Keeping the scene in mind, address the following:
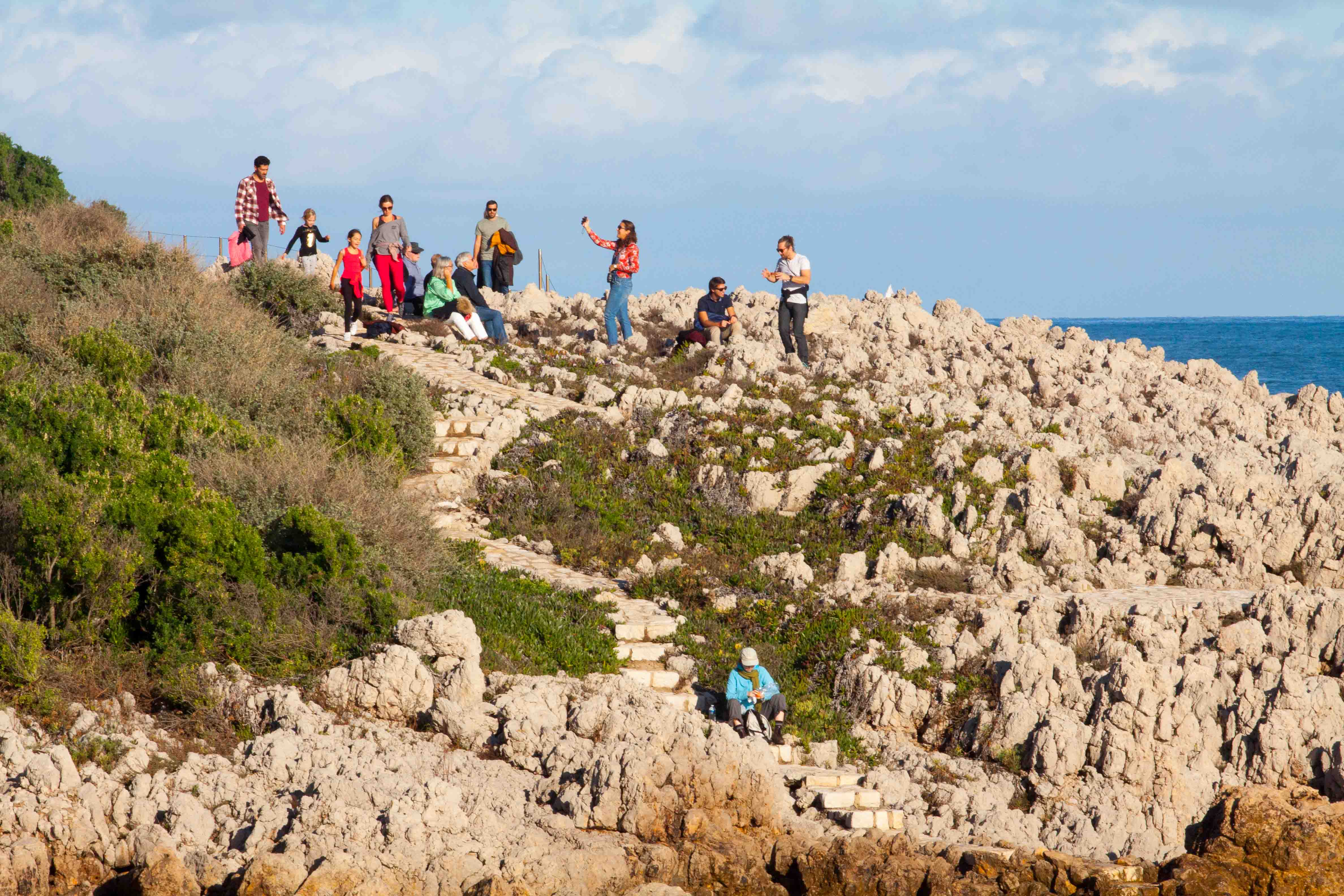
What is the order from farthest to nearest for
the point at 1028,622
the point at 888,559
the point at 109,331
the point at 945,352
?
the point at 945,352 < the point at 109,331 < the point at 888,559 < the point at 1028,622

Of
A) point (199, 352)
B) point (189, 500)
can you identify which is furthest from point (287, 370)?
point (189, 500)

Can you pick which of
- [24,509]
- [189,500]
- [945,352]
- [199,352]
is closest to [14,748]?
[24,509]

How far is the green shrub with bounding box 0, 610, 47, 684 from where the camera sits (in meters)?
8.54

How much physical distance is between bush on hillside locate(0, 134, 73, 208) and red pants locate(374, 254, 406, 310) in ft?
77.2

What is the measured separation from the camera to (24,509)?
9070mm

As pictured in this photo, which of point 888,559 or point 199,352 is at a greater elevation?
point 199,352

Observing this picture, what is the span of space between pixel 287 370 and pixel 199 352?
927mm

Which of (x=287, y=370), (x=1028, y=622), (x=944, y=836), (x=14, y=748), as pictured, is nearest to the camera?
(x=14, y=748)

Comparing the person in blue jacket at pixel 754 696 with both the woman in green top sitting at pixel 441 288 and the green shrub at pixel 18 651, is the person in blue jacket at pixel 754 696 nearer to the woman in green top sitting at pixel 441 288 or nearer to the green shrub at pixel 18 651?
the green shrub at pixel 18 651

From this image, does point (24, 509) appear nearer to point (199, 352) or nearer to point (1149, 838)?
point (199, 352)

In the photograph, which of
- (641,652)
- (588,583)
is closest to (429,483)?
(588,583)

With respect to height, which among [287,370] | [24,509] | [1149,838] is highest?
[287,370]

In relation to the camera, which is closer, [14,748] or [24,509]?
[14,748]

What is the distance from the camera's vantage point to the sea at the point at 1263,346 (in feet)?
144
